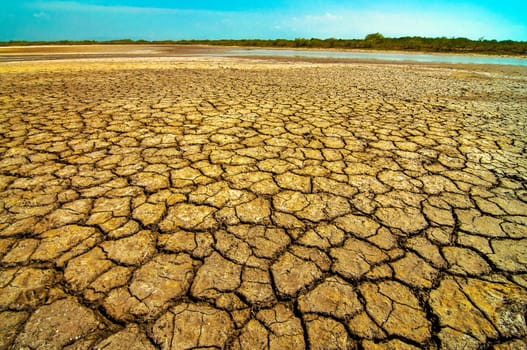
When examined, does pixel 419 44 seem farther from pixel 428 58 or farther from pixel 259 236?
pixel 259 236

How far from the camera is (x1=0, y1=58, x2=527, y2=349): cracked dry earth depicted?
108cm

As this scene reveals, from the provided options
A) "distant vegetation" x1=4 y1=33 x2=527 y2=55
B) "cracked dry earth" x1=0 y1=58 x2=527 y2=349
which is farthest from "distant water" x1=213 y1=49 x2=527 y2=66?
"cracked dry earth" x1=0 y1=58 x2=527 y2=349

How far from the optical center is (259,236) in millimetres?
1570

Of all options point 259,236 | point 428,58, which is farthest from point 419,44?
point 259,236

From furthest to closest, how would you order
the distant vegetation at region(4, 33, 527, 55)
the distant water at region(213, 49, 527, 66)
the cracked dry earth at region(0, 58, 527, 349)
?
the distant vegetation at region(4, 33, 527, 55) → the distant water at region(213, 49, 527, 66) → the cracked dry earth at region(0, 58, 527, 349)

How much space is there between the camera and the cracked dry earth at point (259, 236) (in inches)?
42.4

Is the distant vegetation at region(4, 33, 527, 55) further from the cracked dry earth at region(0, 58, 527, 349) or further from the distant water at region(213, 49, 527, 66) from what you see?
the cracked dry earth at region(0, 58, 527, 349)

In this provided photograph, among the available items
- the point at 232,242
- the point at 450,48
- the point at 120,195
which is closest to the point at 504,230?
the point at 232,242

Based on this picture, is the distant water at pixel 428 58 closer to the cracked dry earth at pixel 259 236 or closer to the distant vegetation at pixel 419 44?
the distant vegetation at pixel 419 44

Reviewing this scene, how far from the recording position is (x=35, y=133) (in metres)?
3.03

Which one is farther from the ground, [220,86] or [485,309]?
[220,86]

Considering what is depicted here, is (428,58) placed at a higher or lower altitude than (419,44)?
lower

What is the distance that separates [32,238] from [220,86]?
5285 millimetres

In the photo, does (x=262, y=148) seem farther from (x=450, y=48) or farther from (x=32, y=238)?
(x=450, y=48)
